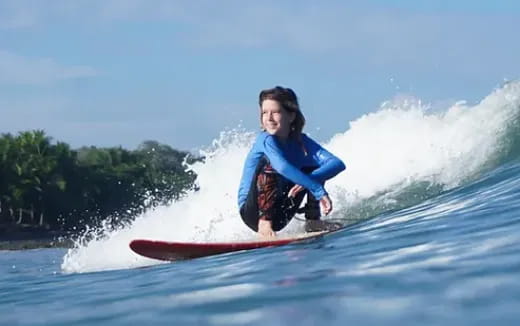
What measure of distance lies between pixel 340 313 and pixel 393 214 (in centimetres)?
372

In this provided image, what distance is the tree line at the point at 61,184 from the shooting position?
161 feet

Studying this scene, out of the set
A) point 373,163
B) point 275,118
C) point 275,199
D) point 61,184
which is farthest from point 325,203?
point 61,184

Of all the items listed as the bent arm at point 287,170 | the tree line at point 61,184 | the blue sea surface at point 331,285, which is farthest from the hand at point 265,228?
the tree line at point 61,184

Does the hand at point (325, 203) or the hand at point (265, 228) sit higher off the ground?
the hand at point (325, 203)

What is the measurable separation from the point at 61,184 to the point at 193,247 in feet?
148

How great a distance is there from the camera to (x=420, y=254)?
3826mm

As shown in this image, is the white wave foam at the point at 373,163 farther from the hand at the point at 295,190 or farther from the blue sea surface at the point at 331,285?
the blue sea surface at the point at 331,285

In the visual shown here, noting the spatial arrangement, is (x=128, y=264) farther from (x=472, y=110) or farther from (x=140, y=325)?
(x=472, y=110)

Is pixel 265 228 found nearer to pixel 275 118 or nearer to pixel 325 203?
pixel 325 203

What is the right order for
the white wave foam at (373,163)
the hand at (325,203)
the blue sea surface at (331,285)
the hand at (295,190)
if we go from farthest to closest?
the white wave foam at (373,163) < the hand at (295,190) < the hand at (325,203) < the blue sea surface at (331,285)

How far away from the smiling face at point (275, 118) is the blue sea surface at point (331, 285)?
1335 millimetres

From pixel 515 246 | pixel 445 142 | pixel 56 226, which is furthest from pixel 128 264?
pixel 56 226

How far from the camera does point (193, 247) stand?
5.90m

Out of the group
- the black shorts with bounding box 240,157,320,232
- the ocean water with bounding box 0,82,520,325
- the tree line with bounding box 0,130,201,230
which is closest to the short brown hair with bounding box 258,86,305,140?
the black shorts with bounding box 240,157,320,232
